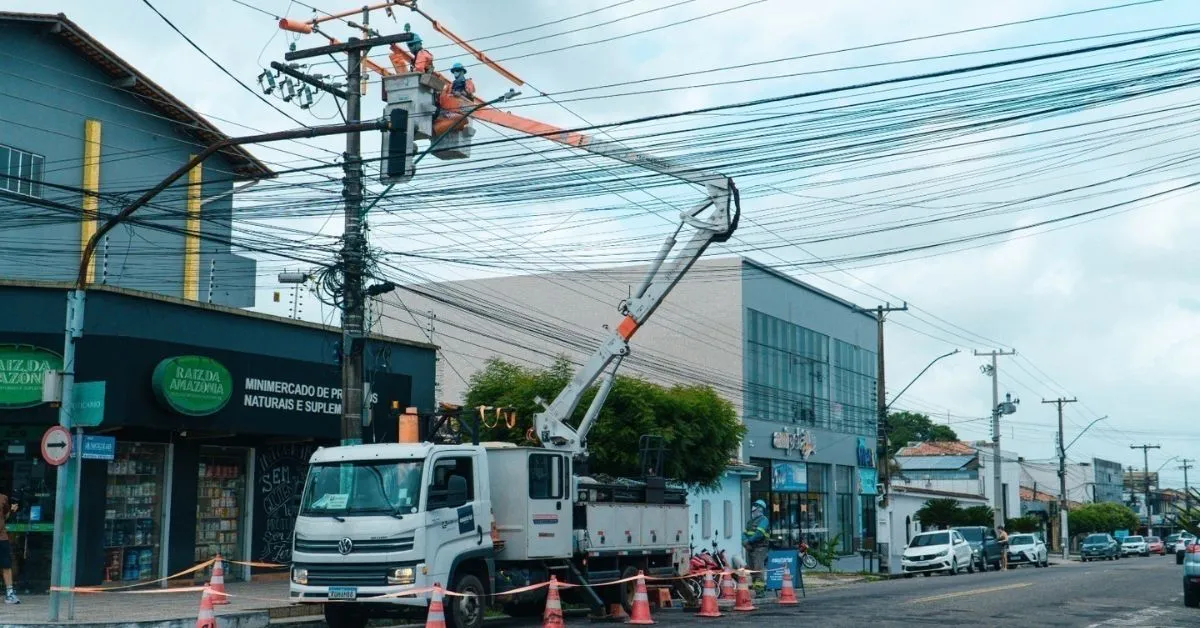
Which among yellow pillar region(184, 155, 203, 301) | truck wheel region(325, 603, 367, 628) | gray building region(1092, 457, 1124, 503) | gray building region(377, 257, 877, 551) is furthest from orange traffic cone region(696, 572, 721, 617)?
gray building region(1092, 457, 1124, 503)

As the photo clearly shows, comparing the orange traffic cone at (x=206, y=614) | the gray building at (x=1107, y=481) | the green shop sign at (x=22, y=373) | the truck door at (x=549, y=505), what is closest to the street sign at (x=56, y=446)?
the orange traffic cone at (x=206, y=614)

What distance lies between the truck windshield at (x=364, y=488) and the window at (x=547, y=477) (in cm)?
241

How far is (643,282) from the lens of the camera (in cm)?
2220

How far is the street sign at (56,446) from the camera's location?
1641cm

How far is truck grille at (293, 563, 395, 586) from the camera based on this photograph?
619 inches

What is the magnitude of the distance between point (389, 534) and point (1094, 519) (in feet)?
281

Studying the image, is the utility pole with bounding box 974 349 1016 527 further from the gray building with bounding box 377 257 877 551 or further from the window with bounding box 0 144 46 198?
the window with bounding box 0 144 46 198

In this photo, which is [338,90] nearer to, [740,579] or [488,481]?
[488,481]

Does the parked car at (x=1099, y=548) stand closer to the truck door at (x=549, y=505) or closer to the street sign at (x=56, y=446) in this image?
the truck door at (x=549, y=505)

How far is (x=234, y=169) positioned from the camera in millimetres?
35062

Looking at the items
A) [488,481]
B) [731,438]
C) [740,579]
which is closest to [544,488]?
[488,481]

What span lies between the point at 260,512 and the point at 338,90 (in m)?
8.79

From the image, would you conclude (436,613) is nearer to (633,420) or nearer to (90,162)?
(633,420)

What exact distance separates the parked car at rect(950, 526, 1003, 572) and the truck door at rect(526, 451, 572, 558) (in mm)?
30518
